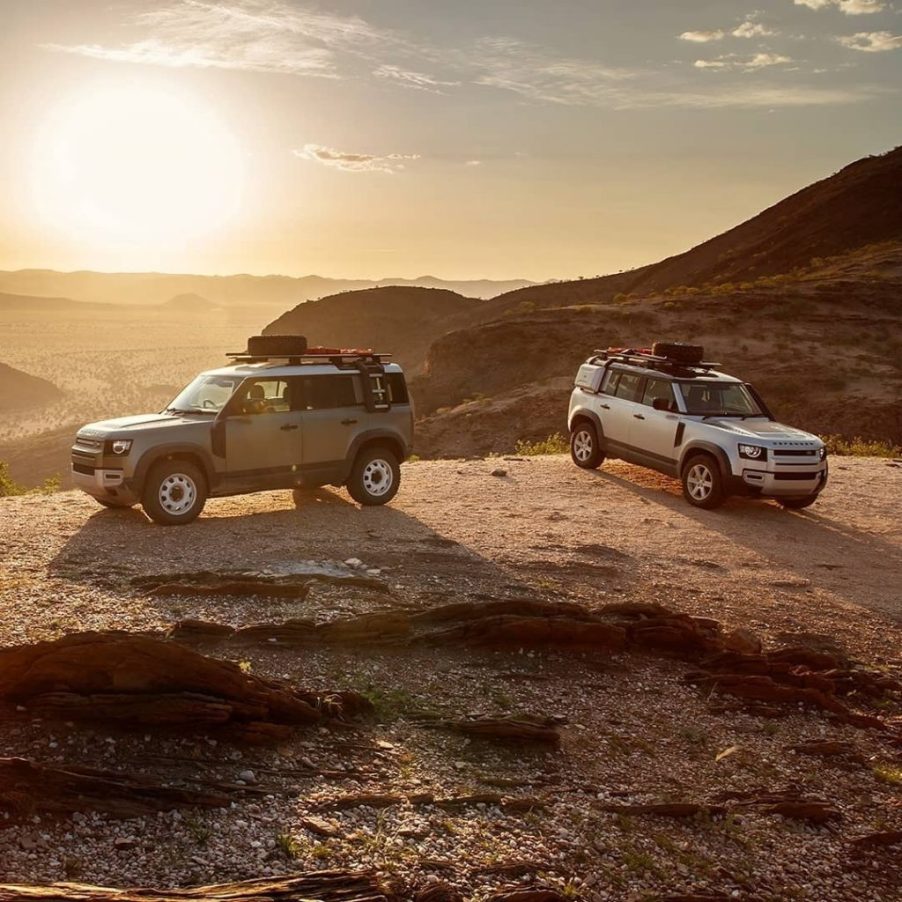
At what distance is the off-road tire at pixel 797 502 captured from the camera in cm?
1514

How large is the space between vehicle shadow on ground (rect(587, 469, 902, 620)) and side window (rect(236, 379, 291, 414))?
6648 millimetres

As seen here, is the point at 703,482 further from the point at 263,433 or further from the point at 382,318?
the point at 382,318

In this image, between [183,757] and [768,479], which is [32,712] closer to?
[183,757]

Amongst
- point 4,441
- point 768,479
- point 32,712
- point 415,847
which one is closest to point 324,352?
point 768,479

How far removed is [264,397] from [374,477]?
2.28m

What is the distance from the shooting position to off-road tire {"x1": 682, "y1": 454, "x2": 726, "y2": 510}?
15031mm

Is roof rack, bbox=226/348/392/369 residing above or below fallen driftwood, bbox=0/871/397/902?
above

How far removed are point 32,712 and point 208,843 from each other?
1735 mm

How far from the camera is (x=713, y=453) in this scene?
1504 cm

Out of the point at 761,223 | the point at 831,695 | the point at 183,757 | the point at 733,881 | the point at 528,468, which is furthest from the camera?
the point at 761,223

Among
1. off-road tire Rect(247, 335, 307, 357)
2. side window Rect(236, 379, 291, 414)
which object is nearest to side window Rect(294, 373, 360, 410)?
side window Rect(236, 379, 291, 414)

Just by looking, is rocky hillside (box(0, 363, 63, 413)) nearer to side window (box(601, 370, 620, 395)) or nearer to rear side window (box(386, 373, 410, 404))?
side window (box(601, 370, 620, 395))

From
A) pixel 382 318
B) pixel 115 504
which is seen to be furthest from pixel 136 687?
pixel 382 318

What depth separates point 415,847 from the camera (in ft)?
17.2
